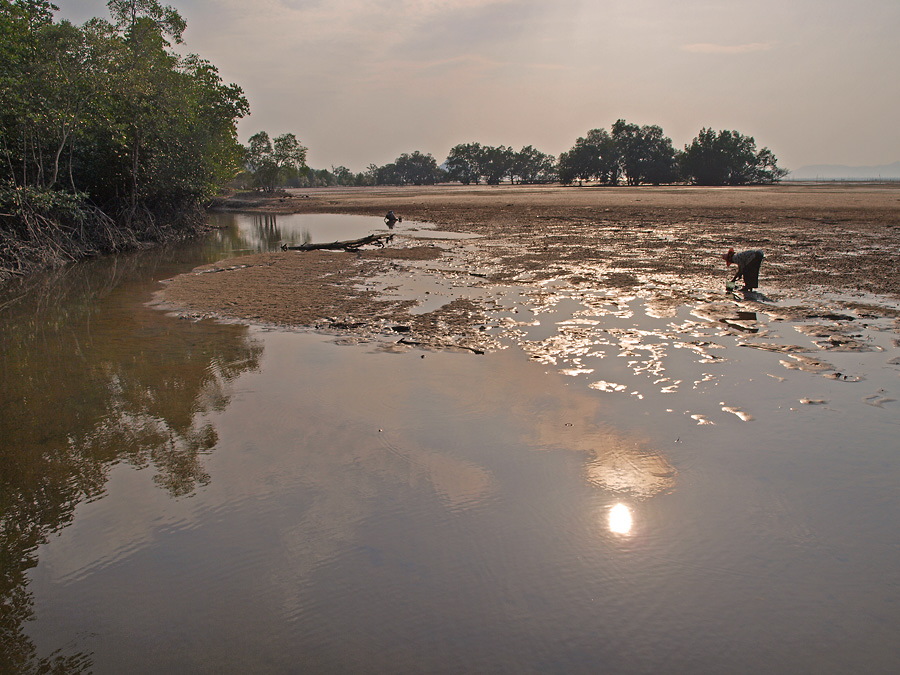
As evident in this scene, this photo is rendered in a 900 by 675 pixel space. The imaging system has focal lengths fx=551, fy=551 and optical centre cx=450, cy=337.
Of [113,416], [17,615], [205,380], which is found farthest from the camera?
[205,380]

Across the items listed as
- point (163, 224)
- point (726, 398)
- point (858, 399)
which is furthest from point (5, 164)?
point (858, 399)

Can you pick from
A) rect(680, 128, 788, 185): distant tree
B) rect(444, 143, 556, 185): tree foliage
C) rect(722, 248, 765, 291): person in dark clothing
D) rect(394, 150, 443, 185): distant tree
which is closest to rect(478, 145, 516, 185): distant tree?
rect(444, 143, 556, 185): tree foliage

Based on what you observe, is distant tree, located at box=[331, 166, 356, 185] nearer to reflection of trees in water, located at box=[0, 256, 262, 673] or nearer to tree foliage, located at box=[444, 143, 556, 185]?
tree foliage, located at box=[444, 143, 556, 185]

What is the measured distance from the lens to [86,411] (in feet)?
20.2

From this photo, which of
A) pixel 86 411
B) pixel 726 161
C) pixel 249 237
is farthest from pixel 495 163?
pixel 86 411

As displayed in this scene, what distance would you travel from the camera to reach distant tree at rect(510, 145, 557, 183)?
12756 cm

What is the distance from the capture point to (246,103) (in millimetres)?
33406

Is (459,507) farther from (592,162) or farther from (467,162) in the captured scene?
(467,162)

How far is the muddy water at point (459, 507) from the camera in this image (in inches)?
120

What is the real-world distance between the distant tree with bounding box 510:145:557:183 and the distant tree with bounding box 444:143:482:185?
885cm

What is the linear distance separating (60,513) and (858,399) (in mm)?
7802

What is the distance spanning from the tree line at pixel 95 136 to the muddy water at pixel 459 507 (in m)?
11.4

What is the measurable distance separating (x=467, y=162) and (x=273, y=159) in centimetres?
6645

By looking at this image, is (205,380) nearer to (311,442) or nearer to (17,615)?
(311,442)
